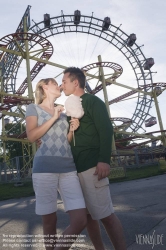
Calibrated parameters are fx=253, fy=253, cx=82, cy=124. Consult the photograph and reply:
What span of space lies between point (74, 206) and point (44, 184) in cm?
26

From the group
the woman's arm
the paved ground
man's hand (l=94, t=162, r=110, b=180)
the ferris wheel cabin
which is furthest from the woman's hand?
the ferris wheel cabin

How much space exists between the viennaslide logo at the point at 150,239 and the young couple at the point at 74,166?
21.1 inches

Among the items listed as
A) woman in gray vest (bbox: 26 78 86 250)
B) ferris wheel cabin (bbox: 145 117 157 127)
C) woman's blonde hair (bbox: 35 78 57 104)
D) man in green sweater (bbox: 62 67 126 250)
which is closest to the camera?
woman in gray vest (bbox: 26 78 86 250)

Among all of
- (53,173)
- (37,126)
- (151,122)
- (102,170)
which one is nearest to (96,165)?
(102,170)

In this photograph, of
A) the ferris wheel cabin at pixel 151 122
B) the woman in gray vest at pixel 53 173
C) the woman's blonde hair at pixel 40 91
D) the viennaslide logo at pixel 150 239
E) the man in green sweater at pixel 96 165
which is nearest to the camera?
the woman in gray vest at pixel 53 173

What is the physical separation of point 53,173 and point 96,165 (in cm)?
34

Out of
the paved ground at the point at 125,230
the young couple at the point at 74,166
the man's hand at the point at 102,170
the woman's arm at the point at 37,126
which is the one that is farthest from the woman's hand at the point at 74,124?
the paved ground at the point at 125,230

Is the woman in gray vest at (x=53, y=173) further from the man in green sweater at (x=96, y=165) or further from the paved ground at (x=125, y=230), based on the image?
the paved ground at (x=125, y=230)

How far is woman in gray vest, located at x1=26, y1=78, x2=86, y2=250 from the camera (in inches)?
67.9

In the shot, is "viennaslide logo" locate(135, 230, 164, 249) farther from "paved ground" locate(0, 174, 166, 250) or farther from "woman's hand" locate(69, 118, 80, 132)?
"woman's hand" locate(69, 118, 80, 132)

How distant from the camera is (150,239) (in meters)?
2.33

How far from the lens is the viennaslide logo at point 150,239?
2237 mm

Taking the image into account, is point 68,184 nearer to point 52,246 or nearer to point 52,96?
point 52,246

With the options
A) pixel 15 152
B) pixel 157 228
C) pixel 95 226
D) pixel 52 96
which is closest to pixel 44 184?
pixel 95 226
